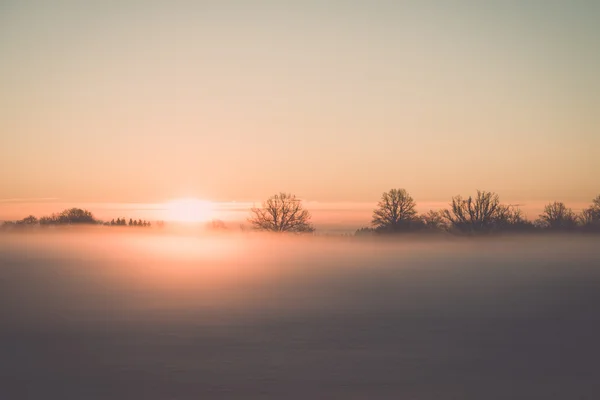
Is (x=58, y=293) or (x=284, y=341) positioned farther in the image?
(x=58, y=293)

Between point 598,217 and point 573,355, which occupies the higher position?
point 598,217

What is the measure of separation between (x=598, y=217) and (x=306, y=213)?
165 feet

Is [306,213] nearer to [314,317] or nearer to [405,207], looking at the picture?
[405,207]

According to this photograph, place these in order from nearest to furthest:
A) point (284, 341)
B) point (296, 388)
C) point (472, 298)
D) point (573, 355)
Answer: point (296, 388), point (573, 355), point (284, 341), point (472, 298)

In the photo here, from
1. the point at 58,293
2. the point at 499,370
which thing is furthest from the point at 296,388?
the point at 58,293

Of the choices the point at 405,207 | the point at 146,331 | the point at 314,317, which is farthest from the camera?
the point at 405,207

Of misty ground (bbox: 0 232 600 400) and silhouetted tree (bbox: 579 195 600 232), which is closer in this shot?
misty ground (bbox: 0 232 600 400)

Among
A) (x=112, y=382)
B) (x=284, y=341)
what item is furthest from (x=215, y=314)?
(x=112, y=382)

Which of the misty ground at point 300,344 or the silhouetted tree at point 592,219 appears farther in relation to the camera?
the silhouetted tree at point 592,219

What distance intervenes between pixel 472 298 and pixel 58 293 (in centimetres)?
2863

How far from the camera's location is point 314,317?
91.7 feet

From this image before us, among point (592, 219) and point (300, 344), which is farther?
point (592, 219)

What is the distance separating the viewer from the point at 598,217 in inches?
3748

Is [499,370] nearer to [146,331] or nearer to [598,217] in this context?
[146,331]
